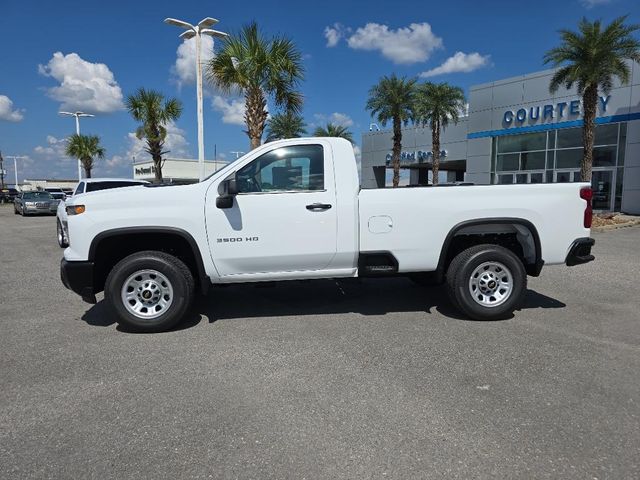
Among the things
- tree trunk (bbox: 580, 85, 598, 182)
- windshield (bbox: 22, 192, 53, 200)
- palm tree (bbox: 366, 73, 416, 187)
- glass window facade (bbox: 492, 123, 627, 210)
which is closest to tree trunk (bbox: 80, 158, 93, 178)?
windshield (bbox: 22, 192, 53, 200)

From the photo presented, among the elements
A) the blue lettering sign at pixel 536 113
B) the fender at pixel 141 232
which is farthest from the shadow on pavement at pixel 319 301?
the blue lettering sign at pixel 536 113

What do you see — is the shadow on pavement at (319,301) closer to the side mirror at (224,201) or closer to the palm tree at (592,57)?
the side mirror at (224,201)

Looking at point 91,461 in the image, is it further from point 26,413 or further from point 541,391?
point 541,391

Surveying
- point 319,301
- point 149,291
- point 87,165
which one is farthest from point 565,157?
point 87,165

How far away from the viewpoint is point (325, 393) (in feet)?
11.5

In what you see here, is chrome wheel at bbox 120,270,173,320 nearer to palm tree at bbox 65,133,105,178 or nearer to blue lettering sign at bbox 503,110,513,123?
blue lettering sign at bbox 503,110,513,123

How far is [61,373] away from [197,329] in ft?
4.76

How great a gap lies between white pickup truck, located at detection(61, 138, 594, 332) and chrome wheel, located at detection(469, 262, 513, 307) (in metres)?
0.01

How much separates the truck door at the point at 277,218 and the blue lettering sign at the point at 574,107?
25.6 metres

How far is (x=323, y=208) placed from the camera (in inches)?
193

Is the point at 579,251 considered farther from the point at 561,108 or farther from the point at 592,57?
the point at 561,108

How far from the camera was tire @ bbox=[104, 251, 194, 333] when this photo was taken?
4.81 m

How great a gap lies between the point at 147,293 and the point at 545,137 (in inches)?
1097

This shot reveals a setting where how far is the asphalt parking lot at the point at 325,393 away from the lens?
266cm
